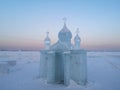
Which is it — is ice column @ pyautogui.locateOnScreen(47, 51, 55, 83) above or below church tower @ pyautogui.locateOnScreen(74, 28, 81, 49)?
below

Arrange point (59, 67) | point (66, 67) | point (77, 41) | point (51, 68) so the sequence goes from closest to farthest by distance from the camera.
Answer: point (66, 67) → point (51, 68) → point (59, 67) → point (77, 41)

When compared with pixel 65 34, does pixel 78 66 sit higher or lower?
lower

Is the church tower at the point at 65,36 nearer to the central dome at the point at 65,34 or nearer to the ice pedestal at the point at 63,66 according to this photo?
the central dome at the point at 65,34

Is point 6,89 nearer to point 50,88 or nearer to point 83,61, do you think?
point 50,88

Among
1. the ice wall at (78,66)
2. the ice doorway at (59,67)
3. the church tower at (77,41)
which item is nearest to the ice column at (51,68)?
the ice doorway at (59,67)

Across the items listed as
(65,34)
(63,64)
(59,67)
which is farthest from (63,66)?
(65,34)

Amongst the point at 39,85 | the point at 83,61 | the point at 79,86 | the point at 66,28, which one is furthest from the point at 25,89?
the point at 66,28

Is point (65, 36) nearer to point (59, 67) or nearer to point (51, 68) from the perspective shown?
point (59, 67)

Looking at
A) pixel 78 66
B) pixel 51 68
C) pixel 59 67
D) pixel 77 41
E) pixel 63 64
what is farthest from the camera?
pixel 77 41

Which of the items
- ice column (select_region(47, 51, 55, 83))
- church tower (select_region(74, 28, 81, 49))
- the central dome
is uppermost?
the central dome

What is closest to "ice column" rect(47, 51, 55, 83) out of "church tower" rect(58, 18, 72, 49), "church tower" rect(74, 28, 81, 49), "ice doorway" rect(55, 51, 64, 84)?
"ice doorway" rect(55, 51, 64, 84)

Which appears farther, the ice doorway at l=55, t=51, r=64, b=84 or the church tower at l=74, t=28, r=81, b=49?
the church tower at l=74, t=28, r=81, b=49

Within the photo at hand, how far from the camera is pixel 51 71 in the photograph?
16.5 metres

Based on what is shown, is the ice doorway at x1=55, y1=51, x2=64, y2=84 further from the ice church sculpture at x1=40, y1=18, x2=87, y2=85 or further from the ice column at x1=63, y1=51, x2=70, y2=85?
the ice column at x1=63, y1=51, x2=70, y2=85
